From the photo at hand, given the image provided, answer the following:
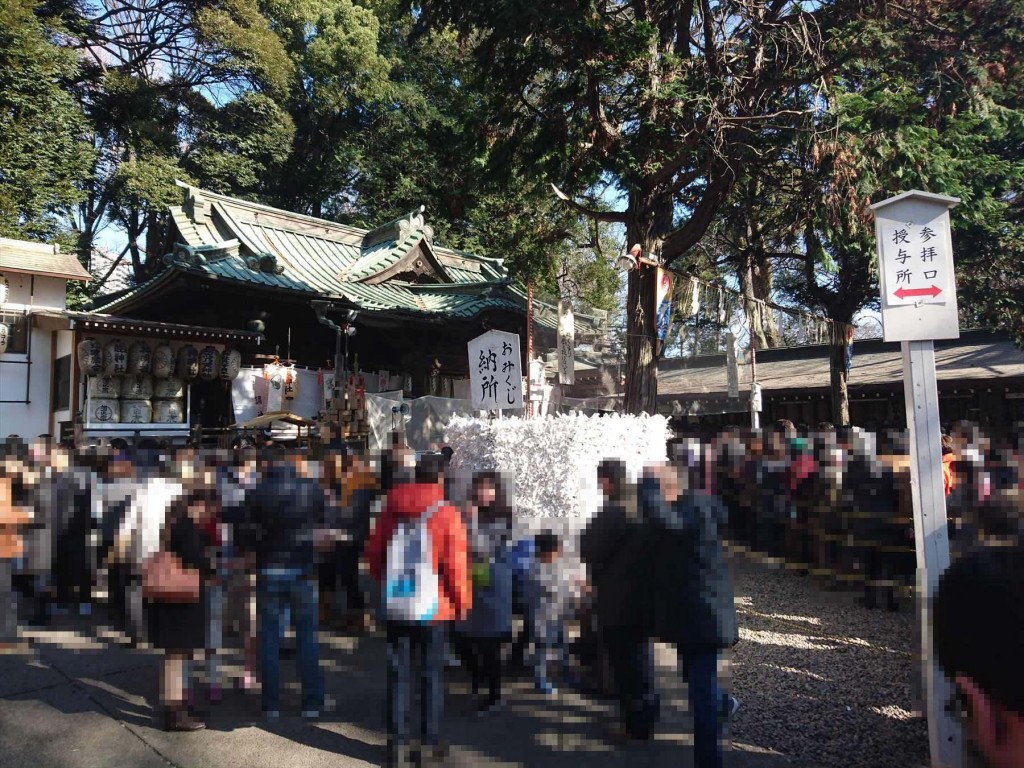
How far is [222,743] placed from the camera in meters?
3.94

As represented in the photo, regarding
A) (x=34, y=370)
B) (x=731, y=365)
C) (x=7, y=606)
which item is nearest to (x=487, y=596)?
(x=7, y=606)

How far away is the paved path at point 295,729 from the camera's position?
148 inches

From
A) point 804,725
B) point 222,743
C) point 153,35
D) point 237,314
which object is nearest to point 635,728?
point 804,725

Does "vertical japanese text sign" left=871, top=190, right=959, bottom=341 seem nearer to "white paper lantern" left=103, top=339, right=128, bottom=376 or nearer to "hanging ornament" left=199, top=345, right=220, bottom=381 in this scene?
"hanging ornament" left=199, top=345, right=220, bottom=381

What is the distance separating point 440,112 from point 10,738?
23.3 m

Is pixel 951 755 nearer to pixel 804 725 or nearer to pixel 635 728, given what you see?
pixel 804 725

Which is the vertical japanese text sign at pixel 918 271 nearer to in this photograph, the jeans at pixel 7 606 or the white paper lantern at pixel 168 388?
the jeans at pixel 7 606

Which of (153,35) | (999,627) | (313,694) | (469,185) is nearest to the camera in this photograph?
(999,627)

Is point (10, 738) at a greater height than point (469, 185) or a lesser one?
lesser

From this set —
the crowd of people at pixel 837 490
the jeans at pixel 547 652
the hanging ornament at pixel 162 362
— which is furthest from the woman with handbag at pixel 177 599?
the hanging ornament at pixel 162 362

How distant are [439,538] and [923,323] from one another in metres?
2.85

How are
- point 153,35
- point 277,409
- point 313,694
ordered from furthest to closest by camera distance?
1. point 153,35
2. point 277,409
3. point 313,694

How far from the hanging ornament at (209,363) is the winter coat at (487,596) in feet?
24.9

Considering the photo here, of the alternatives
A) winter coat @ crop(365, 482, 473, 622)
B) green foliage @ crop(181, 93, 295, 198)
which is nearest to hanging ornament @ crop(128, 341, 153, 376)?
winter coat @ crop(365, 482, 473, 622)
